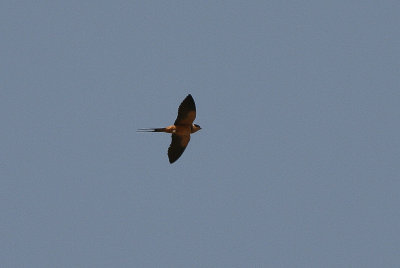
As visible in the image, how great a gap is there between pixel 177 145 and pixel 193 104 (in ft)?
8.57

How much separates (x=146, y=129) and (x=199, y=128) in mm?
2612

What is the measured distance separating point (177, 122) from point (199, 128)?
52.6 inches

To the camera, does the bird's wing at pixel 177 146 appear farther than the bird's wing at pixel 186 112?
Yes

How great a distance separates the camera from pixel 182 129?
134 feet

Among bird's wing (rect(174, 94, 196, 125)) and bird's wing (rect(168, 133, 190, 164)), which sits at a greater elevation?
bird's wing (rect(174, 94, 196, 125))

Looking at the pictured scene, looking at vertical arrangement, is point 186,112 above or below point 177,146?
above

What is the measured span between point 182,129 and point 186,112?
110 cm

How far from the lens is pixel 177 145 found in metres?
41.7

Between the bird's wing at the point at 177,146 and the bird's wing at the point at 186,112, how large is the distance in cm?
101

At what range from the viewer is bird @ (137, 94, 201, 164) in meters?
39.8

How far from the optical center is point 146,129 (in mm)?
40000

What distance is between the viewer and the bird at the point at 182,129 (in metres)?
39.8

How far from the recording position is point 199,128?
4153 centimetres

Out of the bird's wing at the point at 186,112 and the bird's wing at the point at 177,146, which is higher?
the bird's wing at the point at 186,112
